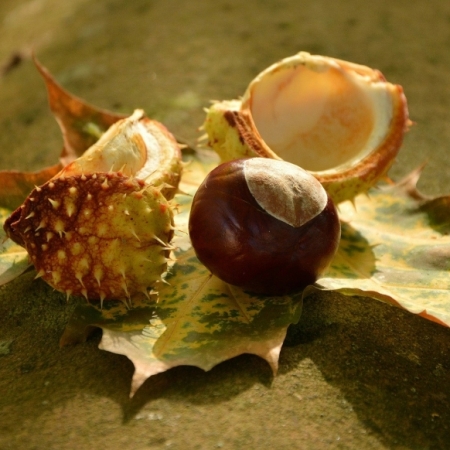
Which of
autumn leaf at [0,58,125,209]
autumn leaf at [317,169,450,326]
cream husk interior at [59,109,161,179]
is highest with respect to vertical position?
cream husk interior at [59,109,161,179]

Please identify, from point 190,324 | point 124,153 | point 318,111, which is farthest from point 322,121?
point 190,324

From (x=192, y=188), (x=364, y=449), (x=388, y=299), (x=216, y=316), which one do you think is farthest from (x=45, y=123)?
(x=364, y=449)

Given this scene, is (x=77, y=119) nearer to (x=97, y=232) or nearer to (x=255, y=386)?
(x=97, y=232)

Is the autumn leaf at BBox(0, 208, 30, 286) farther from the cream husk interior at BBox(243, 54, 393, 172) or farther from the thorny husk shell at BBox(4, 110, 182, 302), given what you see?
the cream husk interior at BBox(243, 54, 393, 172)

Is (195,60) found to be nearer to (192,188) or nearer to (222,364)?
(192,188)

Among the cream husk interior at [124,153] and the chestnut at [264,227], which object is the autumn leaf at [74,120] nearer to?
the cream husk interior at [124,153]

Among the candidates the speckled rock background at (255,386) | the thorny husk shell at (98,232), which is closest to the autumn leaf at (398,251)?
the speckled rock background at (255,386)

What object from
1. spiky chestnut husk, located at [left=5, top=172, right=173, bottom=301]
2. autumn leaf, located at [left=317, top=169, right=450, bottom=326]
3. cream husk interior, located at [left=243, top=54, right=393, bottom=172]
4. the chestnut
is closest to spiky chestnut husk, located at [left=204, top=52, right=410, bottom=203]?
cream husk interior, located at [left=243, top=54, right=393, bottom=172]
